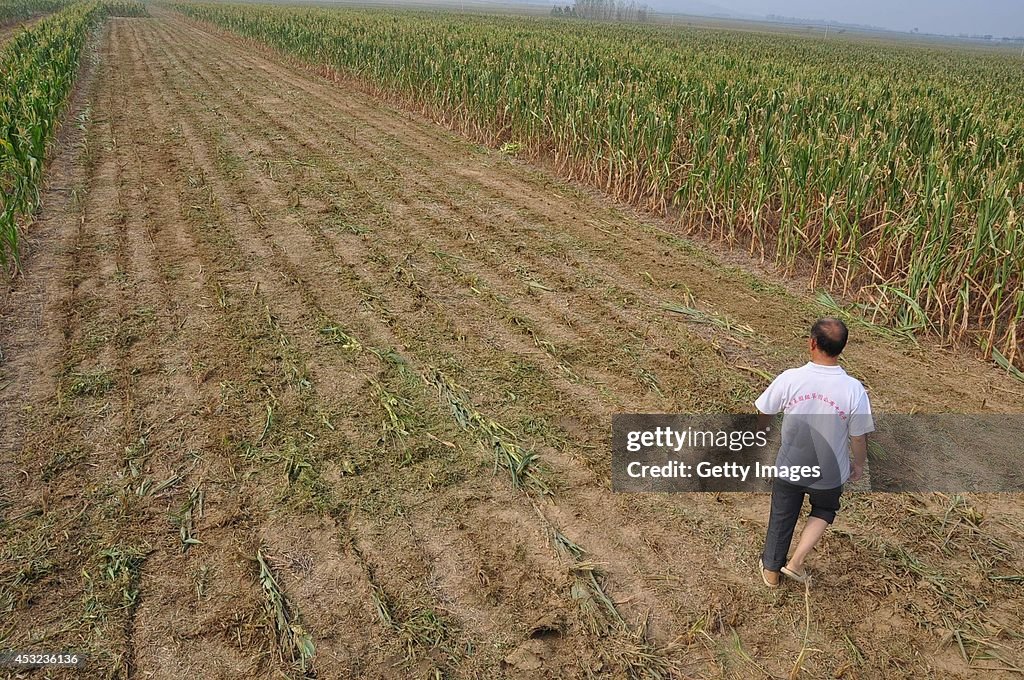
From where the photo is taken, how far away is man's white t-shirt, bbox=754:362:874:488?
2703 mm

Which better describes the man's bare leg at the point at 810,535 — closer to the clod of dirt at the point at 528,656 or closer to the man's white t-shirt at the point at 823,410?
the man's white t-shirt at the point at 823,410

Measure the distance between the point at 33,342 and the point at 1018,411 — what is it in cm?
760

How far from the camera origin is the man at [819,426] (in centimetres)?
270

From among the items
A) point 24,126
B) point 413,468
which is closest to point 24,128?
point 24,126

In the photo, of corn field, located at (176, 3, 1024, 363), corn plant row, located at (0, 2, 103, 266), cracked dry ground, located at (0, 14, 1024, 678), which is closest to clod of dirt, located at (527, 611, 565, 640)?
cracked dry ground, located at (0, 14, 1024, 678)

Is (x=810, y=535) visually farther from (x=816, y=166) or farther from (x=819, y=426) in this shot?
(x=816, y=166)

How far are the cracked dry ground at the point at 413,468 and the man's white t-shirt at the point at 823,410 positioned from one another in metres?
0.80

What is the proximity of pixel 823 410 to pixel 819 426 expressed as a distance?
0.25ft

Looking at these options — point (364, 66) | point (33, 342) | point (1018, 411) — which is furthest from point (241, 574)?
point (364, 66)

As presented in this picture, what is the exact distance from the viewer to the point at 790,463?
2.86m

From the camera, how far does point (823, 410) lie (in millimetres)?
2732

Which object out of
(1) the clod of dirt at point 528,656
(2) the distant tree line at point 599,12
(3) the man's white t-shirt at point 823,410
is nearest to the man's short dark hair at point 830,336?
(3) the man's white t-shirt at point 823,410

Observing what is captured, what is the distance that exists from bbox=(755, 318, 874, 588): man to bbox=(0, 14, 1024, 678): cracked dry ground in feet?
1.81

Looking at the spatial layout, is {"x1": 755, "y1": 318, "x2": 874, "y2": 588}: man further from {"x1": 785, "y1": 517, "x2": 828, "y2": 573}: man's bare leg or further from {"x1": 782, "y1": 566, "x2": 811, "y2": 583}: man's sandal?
{"x1": 782, "y1": 566, "x2": 811, "y2": 583}: man's sandal
